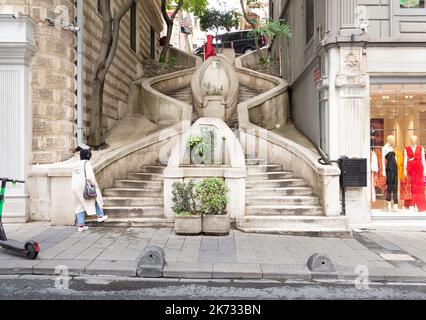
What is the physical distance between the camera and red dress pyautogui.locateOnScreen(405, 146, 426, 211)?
34.8ft

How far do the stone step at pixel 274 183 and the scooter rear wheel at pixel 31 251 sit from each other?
548 centimetres

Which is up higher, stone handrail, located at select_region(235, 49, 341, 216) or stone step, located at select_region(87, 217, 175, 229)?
stone handrail, located at select_region(235, 49, 341, 216)

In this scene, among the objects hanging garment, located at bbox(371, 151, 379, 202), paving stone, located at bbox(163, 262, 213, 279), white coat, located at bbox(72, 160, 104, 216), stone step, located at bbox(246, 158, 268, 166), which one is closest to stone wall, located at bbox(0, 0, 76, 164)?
white coat, located at bbox(72, 160, 104, 216)

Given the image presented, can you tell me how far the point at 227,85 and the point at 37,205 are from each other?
754 centimetres

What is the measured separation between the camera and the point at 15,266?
638cm

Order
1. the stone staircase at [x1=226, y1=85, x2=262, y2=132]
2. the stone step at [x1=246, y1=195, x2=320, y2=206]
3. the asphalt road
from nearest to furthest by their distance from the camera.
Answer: the asphalt road → the stone step at [x1=246, y1=195, x2=320, y2=206] → the stone staircase at [x1=226, y1=85, x2=262, y2=132]

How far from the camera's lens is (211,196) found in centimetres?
871

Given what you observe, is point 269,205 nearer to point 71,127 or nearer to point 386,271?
point 386,271

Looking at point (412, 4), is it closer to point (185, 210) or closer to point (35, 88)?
point (185, 210)

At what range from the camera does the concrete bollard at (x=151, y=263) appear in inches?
245

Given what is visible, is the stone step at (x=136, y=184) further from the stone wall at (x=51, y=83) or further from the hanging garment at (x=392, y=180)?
the hanging garment at (x=392, y=180)

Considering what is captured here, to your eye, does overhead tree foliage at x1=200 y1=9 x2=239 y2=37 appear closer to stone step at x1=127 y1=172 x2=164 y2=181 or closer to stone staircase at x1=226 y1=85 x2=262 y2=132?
stone staircase at x1=226 y1=85 x2=262 y2=132

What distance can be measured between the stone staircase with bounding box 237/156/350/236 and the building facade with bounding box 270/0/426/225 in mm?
1174

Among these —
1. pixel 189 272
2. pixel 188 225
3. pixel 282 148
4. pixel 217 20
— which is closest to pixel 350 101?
pixel 282 148
